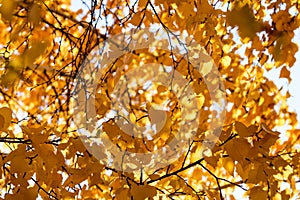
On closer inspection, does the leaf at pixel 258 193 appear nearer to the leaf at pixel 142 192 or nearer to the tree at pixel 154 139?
the tree at pixel 154 139

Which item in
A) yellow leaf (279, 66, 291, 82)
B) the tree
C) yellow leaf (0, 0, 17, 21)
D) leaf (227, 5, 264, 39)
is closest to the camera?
leaf (227, 5, 264, 39)

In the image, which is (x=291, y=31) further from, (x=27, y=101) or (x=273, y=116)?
(x=27, y=101)

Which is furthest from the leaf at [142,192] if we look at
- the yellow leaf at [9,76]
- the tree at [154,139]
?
the yellow leaf at [9,76]

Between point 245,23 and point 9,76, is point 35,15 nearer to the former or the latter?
point 9,76

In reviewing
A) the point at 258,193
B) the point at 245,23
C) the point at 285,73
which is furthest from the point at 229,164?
the point at 285,73

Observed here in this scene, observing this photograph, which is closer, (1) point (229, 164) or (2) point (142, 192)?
(2) point (142, 192)

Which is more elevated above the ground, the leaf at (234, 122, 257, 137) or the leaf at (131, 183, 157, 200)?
Result: the leaf at (234, 122, 257, 137)

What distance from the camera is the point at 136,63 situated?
3.14 meters

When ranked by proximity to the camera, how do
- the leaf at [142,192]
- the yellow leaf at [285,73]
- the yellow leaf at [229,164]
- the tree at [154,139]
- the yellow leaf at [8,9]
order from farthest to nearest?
the yellow leaf at [285,73] → the yellow leaf at [229,164] → the leaf at [142,192] → the tree at [154,139] → the yellow leaf at [8,9]

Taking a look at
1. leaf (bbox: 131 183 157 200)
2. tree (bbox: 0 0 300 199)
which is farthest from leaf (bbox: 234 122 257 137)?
leaf (bbox: 131 183 157 200)

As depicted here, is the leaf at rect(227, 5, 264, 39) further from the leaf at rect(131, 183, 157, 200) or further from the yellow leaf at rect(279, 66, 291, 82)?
the yellow leaf at rect(279, 66, 291, 82)

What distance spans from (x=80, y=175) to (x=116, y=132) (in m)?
0.16

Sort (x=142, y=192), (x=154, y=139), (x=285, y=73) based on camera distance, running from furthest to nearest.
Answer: (x=285, y=73) < (x=154, y=139) < (x=142, y=192)

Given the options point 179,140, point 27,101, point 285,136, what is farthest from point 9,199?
point 27,101
